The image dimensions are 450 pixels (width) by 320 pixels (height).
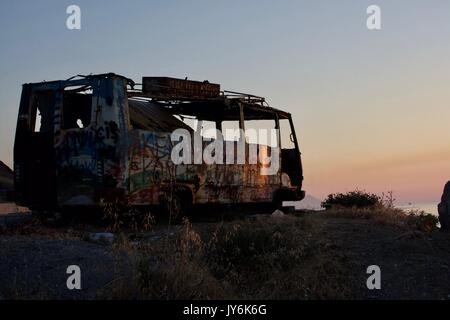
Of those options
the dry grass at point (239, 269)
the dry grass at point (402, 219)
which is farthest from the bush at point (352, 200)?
the dry grass at point (239, 269)

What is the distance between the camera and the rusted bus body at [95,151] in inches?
395

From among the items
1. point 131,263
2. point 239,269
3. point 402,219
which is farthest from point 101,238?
point 402,219

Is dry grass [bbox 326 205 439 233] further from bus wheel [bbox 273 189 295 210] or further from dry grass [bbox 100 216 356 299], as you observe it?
dry grass [bbox 100 216 356 299]

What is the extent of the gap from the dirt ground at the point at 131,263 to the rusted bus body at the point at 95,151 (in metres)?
1.18

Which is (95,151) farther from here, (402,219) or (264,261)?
(402,219)

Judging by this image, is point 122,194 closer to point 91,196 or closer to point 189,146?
point 91,196

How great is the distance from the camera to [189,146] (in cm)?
1142

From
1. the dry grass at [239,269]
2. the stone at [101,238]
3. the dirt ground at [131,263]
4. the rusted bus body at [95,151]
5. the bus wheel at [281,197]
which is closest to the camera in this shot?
the dry grass at [239,269]

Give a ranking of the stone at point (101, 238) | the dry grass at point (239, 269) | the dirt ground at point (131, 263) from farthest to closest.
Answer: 1. the stone at point (101, 238)
2. the dirt ground at point (131, 263)
3. the dry grass at point (239, 269)

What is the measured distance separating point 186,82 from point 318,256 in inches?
239

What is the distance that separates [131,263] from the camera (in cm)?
575

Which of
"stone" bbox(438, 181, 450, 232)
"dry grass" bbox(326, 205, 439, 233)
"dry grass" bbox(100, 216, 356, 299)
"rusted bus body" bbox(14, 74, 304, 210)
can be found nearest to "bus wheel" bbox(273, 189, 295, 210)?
"dry grass" bbox(326, 205, 439, 233)

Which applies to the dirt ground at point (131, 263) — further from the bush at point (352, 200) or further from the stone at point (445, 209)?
the bush at point (352, 200)
